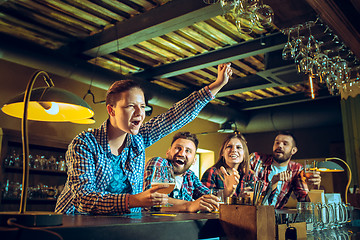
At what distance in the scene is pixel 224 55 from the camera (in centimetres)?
485

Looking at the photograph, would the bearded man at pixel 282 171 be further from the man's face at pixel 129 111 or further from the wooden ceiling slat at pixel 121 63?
the wooden ceiling slat at pixel 121 63

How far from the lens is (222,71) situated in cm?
188

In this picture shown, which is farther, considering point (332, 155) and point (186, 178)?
point (332, 155)

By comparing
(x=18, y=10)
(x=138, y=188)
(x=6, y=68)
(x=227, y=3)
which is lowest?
(x=138, y=188)

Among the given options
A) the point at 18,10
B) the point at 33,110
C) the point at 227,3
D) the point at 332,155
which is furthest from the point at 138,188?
the point at 332,155

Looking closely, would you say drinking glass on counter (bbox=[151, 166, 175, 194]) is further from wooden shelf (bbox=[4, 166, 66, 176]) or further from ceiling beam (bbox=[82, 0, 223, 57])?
wooden shelf (bbox=[4, 166, 66, 176])

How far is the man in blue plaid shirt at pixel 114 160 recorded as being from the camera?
1359 millimetres

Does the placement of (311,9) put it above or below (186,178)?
above

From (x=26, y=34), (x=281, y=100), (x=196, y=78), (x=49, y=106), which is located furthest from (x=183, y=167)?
(x=281, y=100)

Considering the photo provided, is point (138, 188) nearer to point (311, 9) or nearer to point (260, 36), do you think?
point (311, 9)

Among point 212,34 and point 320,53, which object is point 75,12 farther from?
point 320,53

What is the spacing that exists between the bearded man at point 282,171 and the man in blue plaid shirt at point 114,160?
6.21 ft

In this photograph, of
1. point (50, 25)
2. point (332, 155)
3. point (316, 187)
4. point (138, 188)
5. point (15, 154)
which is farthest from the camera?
point (332, 155)

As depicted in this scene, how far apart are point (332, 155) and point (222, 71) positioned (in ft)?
22.4
